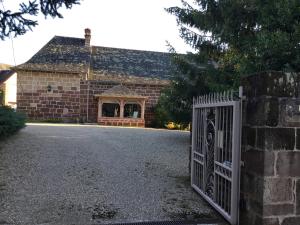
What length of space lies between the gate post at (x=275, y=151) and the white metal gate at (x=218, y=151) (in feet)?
1.05

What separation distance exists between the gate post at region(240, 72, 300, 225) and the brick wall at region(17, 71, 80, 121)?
19421mm

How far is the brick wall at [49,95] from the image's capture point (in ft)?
71.5

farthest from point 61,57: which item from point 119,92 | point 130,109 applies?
point 130,109

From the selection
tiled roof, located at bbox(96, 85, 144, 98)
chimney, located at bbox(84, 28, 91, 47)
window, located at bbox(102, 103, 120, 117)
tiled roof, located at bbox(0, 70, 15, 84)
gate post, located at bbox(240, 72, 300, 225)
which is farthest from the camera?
tiled roof, located at bbox(0, 70, 15, 84)

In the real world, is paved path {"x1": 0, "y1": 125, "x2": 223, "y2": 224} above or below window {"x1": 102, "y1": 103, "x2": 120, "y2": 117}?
below

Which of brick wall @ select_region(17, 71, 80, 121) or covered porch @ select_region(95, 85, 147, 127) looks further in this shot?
covered porch @ select_region(95, 85, 147, 127)

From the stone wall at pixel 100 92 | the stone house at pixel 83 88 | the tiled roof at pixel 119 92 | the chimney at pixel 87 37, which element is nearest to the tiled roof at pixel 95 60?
the stone house at pixel 83 88

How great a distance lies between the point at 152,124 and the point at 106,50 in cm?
761

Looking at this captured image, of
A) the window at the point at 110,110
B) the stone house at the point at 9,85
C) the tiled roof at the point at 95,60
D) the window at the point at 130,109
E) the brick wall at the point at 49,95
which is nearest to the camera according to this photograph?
the brick wall at the point at 49,95

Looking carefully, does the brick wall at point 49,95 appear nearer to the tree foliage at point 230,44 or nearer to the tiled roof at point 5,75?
the tree foliage at point 230,44

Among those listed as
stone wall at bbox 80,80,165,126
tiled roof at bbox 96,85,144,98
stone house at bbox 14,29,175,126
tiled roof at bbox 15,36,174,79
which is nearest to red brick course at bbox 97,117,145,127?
stone house at bbox 14,29,175,126

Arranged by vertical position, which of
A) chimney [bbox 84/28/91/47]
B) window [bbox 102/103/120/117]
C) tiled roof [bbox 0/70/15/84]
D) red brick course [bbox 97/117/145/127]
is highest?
chimney [bbox 84/28/91/47]

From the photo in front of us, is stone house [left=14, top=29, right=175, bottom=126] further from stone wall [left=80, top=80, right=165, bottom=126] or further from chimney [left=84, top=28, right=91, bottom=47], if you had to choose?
chimney [left=84, top=28, right=91, bottom=47]

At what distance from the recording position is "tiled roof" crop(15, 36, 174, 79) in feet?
73.2
